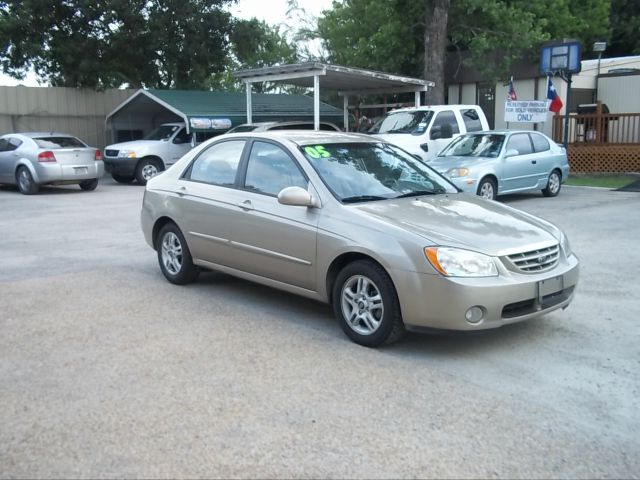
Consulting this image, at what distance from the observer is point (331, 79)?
19250 mm

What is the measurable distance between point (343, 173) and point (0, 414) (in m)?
3.21

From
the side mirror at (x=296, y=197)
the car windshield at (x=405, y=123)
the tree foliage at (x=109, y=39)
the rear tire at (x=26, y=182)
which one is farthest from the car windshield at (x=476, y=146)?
the tree foliage at (x=109, y=39)

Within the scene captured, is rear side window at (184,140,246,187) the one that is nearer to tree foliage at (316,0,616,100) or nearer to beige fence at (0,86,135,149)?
tree foliage at (316,0,616,100)

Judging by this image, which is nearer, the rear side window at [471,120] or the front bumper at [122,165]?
the rear side window at [471,120]

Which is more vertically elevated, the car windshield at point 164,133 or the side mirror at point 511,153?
the car windshield at point 164,133

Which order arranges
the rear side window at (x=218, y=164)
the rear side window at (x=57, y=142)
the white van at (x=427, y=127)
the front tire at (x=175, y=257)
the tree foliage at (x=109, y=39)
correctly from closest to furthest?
the rear side window at (x=218, y=164) → the front tire at (x=175, y=257) → the white van at (x=427, y=127) → the rear side window at (x=57, y=142) → the tree foliage at (x=109, y=39)

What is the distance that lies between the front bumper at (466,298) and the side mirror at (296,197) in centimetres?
101

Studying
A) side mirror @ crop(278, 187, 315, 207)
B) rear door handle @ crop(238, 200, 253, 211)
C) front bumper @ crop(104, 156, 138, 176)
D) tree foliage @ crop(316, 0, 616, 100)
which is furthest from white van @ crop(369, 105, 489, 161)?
side mirror @ crop(278, 187, 315, 207)

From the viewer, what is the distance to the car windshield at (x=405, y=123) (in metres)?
15.4

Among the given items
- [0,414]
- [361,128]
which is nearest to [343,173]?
[0,414]

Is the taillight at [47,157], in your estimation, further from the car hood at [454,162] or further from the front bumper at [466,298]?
the front bumper at [466,298]

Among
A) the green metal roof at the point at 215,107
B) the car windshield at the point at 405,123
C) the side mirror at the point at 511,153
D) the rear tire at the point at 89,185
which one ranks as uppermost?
the green metal roof at the point at 215,107

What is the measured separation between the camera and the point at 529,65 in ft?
75.9

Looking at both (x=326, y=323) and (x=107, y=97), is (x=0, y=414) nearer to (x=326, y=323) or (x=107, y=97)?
(x=326, y=323)
